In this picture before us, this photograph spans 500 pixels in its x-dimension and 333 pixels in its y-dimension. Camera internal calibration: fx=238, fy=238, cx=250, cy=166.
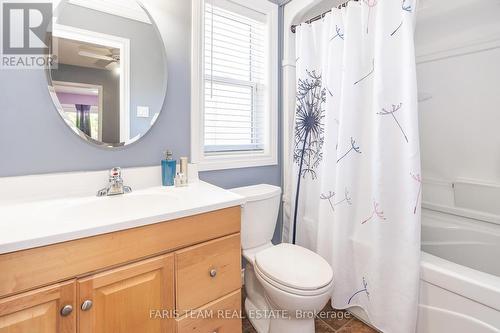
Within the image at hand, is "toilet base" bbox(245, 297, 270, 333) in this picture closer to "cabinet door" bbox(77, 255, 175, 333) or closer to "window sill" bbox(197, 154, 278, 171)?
"cabinet door" bbox(77, 255, 175, 333)

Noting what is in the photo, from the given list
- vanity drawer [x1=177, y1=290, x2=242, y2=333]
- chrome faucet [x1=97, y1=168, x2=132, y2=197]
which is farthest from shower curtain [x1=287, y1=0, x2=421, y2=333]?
chrome faucet [x1=97, y1=168, x2=132, y2=197]

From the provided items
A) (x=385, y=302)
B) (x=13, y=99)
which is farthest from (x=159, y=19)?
(x=385, y=302)

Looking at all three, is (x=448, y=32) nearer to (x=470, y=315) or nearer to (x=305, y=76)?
(x=305, y=76)

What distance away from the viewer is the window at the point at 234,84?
155 centimetres

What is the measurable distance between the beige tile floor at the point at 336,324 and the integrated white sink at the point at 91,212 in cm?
93

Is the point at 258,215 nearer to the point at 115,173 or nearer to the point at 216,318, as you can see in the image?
the point at 216,318

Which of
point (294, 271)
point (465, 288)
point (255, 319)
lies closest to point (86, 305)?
point (294, 271)

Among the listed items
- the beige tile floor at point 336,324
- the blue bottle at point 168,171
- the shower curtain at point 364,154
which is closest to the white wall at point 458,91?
the shower curtain at point 364,154

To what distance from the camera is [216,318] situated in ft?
3.46

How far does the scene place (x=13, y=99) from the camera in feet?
3.40

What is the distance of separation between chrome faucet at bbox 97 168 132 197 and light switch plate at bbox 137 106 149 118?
1.10 feet

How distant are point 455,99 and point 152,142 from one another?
2.18m

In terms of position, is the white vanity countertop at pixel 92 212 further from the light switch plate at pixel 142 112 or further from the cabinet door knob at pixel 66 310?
the light switch plate at pixel 142 112

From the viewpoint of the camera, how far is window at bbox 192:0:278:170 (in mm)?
1549
